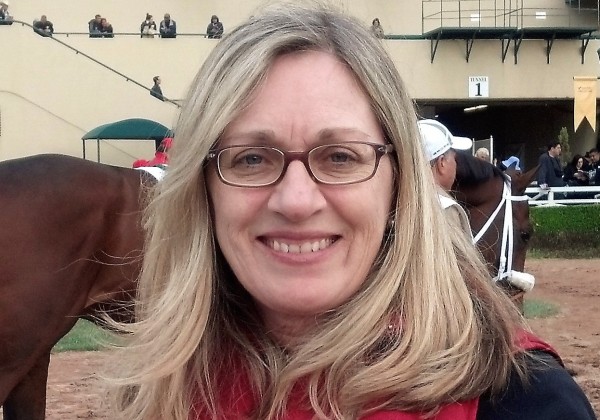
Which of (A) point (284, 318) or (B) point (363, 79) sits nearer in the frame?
(B) point (363, 79)

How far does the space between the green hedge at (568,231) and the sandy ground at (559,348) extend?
175 centimetres

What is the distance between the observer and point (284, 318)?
150 centimetres

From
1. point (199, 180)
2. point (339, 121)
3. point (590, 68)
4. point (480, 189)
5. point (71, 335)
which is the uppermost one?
point (590, 68)

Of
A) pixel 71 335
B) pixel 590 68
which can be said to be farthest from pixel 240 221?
pixel 590 68

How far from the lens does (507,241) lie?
4965mm

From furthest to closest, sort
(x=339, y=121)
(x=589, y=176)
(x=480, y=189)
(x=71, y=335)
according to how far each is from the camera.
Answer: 1. (x=589, y=176)
2. (x=71, y=335)
3. (x=480, y=189)
4. (x=339, y=121)

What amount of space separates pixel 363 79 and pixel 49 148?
18.9 m

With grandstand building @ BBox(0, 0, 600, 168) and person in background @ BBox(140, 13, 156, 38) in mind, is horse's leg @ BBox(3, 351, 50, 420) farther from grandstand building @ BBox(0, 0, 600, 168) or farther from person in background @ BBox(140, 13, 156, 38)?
person in background @ BBox(140, 13, 156, 38)

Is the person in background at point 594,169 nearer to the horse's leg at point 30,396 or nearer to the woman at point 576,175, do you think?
the woman at point 576,175

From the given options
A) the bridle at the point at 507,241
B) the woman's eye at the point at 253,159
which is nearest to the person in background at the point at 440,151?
the bridle at the point at 507,241

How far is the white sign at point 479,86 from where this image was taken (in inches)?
834

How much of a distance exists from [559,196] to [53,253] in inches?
524

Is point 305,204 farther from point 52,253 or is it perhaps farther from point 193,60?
point 193,60

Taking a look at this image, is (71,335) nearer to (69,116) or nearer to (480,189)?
(480,189)
